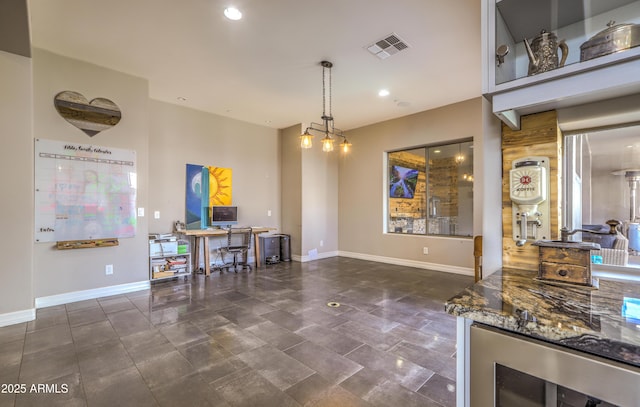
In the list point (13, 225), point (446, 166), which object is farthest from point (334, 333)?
point (446, 166)

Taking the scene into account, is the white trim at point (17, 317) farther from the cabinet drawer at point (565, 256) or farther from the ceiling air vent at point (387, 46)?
the ceiling air vent at point (387, 46)

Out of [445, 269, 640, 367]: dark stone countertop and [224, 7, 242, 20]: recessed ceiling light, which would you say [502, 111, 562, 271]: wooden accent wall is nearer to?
[445, 269, 640, 367]: dark stone countertop

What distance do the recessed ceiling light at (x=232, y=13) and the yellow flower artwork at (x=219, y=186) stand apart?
136 inches

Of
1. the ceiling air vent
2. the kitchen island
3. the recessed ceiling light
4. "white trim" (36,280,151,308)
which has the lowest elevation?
"white trim" (36,280,151,308)

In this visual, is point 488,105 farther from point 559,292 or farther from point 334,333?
point 334,333

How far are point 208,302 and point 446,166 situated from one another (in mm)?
4908

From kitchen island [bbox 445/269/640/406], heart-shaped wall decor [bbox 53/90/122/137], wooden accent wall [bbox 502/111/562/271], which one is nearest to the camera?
kitchen island [bbox 445/269/640/406]

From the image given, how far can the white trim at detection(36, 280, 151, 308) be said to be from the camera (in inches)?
143

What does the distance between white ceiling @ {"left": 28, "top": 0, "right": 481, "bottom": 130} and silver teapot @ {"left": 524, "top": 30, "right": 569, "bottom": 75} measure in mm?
1797

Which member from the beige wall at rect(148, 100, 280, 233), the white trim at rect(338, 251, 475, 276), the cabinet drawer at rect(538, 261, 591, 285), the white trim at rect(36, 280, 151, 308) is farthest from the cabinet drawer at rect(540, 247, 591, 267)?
the beige wall at rect(148, 100, 280, 233)

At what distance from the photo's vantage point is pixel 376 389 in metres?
2.00

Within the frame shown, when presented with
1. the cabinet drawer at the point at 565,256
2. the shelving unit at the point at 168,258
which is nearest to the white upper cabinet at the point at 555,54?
the cabinet drawer at the point at 565,256

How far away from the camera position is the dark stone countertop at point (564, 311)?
75 cm

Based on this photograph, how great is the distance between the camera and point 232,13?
283cm
